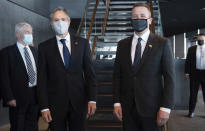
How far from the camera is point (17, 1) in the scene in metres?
5.51

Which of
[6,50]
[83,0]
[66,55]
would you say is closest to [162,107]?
[66,55]

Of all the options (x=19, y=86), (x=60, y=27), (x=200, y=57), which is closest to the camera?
(x=60, y=27)

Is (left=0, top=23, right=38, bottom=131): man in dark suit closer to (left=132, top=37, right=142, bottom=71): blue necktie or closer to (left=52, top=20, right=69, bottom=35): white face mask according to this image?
(left=52, top=20, right=69, bottom=35): white face mask

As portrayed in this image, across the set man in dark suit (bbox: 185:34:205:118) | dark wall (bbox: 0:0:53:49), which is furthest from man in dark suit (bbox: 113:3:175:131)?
dark wall (bbox: 0:0:53:49)

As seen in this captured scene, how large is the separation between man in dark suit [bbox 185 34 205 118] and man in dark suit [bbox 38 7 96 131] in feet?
11.5

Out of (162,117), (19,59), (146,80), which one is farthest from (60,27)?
(19,59)

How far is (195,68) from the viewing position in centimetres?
515

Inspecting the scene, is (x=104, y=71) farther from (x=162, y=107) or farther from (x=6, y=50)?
(x=162, y=107)

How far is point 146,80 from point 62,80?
661mm

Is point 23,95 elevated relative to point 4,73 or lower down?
lower down

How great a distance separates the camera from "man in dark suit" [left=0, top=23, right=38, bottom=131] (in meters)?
3.07

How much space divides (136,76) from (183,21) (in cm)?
1356

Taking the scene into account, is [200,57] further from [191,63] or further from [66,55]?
[66,55]

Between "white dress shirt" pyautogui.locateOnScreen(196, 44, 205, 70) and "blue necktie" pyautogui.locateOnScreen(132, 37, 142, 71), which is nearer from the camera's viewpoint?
"blue necktie" pyautogui.locateOnScreen(132, 37, 142, 71)
